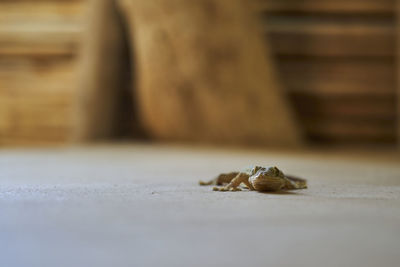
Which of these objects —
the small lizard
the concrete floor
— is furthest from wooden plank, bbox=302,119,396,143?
the small lizard

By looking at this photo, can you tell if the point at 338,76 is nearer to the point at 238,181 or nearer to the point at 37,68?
the point at 37,68

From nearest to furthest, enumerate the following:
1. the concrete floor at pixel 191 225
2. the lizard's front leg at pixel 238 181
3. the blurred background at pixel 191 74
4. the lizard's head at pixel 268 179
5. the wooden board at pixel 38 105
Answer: the concrete floor at pixel 191 225
the lizard's head at pixel 268 179
the lizard's front leg at pixel 238 181
the blurred background at pixel 191 74
the wooden board at pixel 38 105

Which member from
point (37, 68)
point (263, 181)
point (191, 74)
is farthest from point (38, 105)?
point (263, 181)

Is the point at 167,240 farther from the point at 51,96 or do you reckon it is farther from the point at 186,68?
the point at 51,96

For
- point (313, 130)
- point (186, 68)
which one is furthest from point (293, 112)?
point (186, 68)

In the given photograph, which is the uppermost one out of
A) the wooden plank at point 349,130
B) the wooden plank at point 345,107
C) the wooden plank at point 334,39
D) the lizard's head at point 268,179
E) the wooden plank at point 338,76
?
the wooden plank at point 334,39

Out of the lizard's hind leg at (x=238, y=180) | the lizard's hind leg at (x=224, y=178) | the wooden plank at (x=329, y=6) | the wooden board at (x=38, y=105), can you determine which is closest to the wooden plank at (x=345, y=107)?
the wooden plank at (x=329, y=6)

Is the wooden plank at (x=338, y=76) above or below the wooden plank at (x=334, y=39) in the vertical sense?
below

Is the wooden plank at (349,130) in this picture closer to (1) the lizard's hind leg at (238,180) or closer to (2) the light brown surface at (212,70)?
(2) the light brown surface at (212,70)

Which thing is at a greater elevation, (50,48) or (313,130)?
(50,48)
